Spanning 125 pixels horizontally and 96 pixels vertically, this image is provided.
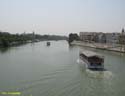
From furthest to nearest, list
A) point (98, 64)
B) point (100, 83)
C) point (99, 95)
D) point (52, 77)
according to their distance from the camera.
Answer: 1. point (98, 64)
2. point (52, 77)
3. point (100, 83)
4. point (99, 95)

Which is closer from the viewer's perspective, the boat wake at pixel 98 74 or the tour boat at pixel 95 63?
the boat wake at pixel 98 74

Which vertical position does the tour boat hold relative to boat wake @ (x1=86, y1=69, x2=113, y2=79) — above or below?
above

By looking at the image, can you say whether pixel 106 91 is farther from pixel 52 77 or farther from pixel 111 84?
pixel 52 77

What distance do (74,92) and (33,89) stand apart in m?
2.71

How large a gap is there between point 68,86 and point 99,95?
2345 mm


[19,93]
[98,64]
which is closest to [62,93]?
[19,93]

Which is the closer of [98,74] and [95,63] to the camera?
[98,74]

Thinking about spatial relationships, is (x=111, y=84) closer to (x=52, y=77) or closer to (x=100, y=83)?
(x=100, y=83)

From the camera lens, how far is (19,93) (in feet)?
30.6

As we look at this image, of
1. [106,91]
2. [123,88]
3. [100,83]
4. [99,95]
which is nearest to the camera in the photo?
[99,95]

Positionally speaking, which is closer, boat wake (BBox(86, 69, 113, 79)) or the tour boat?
boat wake (BBox(86, 69, 113, 79))

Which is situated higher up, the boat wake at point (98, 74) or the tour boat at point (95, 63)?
the tour boat at point (95, 63)

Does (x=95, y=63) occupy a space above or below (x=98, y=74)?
above

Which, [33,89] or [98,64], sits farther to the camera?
[98,64]
